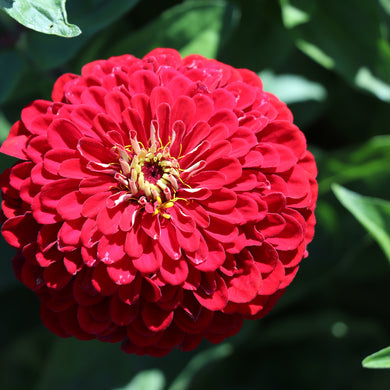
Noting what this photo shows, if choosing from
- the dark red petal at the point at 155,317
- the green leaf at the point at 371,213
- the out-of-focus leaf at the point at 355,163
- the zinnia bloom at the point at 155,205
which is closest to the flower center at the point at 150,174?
the zinnia bloom at the point at 155,205

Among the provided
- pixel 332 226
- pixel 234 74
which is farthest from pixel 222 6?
pixel 332 226

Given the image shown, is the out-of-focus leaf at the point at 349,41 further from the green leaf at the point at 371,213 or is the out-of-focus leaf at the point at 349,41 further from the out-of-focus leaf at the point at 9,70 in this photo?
the out-of-focus leaf at the point at 9,70

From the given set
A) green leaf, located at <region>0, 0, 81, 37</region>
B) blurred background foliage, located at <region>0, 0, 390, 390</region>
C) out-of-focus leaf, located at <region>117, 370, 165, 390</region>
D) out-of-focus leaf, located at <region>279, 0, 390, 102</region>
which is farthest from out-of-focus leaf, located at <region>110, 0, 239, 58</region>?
out-of-focus leaf, located at <region>117, 370, 165, 390</region>

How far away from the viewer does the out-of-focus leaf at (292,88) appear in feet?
3.66

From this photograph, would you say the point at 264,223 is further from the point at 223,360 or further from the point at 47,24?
the point at 223,360

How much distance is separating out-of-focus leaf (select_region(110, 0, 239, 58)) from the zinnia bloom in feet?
0.73

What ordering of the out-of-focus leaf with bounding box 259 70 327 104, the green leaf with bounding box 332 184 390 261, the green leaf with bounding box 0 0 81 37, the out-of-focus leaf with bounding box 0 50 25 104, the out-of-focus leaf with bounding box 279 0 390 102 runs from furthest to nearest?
the out-of-focus leaf with bounding box 259 70 327 104
the out-of-focus leaf with bounding box 279 0 390 102
the out-of-focus leaf with bounding box 0 50 25 104
the green leaf with bounding box 332 184 390 261
the green leaf with bounding box 0 0 81 37

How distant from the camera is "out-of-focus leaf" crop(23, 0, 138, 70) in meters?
0.87

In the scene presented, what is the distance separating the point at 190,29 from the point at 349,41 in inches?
12.4

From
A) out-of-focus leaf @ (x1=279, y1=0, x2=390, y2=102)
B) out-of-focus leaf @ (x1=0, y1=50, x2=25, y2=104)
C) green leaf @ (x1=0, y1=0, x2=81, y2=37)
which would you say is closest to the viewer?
green leaf @ (x1=0, y1=0, x2=81, y2=37)

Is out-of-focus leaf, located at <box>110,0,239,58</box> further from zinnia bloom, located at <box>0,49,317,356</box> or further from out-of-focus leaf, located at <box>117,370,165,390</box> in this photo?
out-of-focus leaf, located at <box>117,370,165,390</box>

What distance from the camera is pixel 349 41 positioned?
Result: 1.04 meters

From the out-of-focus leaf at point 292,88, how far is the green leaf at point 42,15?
21.0 inches

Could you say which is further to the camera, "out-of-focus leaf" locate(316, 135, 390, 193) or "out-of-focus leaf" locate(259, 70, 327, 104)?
"out-of-focus leaf" locate(259, 70, 327, 104)
